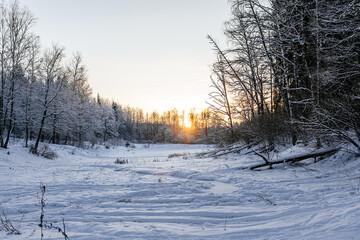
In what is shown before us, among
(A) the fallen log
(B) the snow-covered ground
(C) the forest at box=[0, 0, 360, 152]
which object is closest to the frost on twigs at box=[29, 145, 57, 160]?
(C) the forest at box=[0, 0, 360, 152]

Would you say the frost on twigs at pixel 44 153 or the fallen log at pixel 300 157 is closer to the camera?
the fallen log at pixel 300 157

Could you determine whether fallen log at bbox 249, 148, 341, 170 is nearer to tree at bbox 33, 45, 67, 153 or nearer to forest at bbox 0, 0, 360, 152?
forest at bbox 0, 0, 360, 152

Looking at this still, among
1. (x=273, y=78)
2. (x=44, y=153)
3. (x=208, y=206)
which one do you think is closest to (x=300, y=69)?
(x=273, y=78)

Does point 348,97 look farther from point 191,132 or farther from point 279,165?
point 191,132

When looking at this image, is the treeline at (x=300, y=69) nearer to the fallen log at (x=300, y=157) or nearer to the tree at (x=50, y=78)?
the fallen log at (x=300, y=157)

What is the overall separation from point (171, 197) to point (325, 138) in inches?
194

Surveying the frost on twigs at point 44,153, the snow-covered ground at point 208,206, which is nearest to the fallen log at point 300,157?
the snow-covered ground at point 208,206

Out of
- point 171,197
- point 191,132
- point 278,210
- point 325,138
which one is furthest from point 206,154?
point 191,132

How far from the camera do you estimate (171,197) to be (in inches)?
195

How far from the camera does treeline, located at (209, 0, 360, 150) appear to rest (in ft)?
18.2

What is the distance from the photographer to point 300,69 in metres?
9.60

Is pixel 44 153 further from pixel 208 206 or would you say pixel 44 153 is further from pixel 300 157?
pixel 300 157

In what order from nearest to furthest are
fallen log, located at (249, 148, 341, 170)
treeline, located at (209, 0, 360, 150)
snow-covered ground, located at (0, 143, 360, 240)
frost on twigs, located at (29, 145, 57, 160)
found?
snow-covered ground, located at (0, 143, 360, 240) → treeline, located at (209, 0, 360, 150) → fallen log, located at (249, 148, 341, 170) → frost on twigs, located at (29, 145, 57, 160)

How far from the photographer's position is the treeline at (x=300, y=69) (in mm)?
5547
